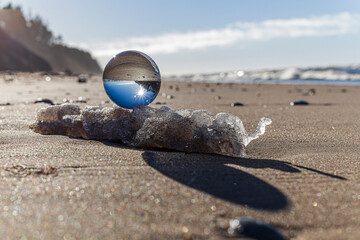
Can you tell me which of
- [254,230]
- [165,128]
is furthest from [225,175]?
[165,128]

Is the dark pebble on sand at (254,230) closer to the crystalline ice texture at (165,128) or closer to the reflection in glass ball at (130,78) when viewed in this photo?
the crystalline ice texture at (165,128)

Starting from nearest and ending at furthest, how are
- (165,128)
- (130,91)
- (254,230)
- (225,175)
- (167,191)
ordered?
(254,230)
(167,191)
(225,175)
(165,128)
(130,91)

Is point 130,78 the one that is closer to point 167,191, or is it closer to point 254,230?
point 167,191

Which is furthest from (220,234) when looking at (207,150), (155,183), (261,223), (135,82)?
(135,82)


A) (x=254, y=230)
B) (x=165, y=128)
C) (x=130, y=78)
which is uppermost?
(x=130, y=78)

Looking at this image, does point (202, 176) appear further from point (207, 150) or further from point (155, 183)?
point (207, 150)

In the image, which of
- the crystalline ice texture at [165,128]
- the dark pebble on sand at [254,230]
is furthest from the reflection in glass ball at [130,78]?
the dark pebble on sand at [254,230]

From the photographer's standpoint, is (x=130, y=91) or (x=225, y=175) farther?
(x=130, y=91)

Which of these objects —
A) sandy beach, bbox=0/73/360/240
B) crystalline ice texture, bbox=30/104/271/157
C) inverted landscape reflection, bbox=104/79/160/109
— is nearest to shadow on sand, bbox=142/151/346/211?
sandy beach, bbox=0/73/360/240
